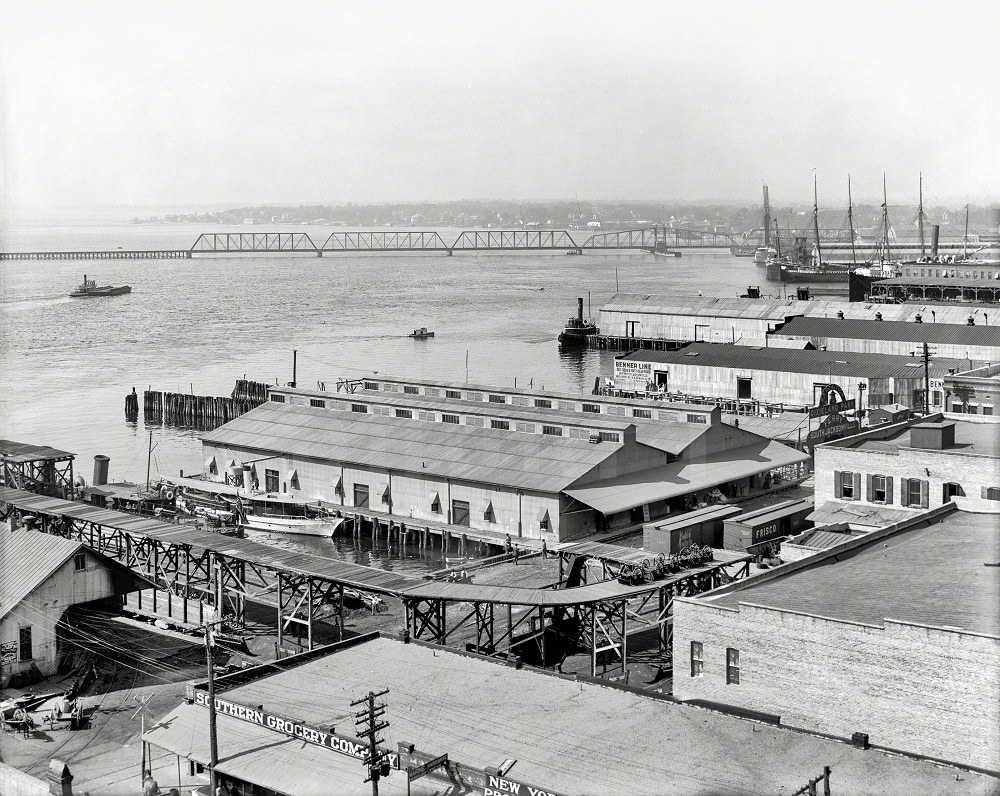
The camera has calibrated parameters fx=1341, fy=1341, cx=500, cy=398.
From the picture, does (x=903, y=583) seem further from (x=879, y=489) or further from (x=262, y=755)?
(x=262, y=755)

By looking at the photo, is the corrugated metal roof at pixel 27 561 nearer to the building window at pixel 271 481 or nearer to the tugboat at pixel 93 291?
the building window at pixel 271 481

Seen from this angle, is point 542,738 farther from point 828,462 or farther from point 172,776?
point 828,462

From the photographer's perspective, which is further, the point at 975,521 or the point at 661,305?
the point at 661,305

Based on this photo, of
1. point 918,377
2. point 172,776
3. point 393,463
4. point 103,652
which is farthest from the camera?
point 918,377

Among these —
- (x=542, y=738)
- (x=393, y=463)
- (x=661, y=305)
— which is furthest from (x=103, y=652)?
(x=661, y=305)

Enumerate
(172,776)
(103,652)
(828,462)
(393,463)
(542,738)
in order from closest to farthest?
1. (542,738)
2. (172,776)
3. (103,652)
4. (828,462)
5. (393,463)

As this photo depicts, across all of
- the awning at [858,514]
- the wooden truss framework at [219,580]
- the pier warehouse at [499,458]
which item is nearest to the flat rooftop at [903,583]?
the awning at [858,514]

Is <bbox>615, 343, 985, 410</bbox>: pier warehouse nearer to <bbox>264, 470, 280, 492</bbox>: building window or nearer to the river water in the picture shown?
the river water

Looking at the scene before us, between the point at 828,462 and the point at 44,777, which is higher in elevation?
the point at 828,462

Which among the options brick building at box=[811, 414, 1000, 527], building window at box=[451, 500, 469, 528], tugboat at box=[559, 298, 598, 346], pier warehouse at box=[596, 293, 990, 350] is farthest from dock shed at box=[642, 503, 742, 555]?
tugboat at box=[559, 298, 598, 346]
